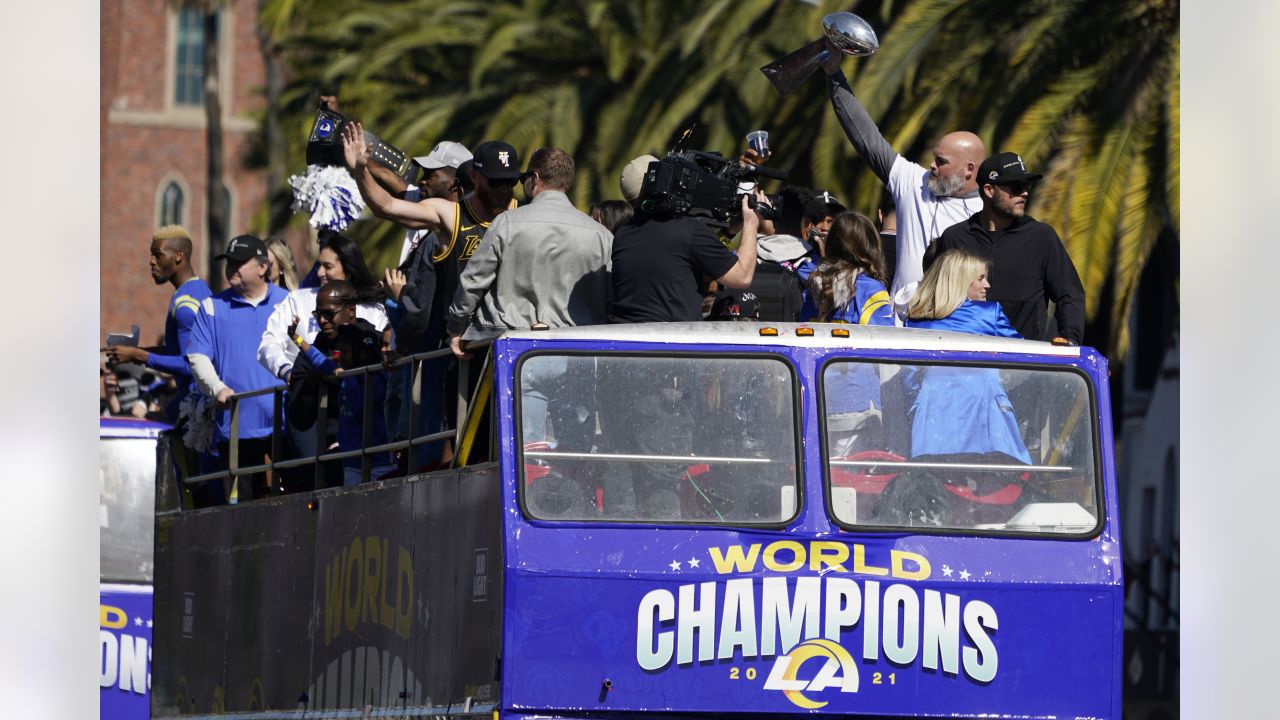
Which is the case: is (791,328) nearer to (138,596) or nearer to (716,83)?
(138,596)

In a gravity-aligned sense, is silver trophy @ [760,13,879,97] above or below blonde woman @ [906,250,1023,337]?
above

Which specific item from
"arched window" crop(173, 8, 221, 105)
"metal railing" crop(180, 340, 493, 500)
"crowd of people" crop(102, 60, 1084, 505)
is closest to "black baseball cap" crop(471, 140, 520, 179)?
"crowd of people" crop(102, 60, 1084, 505)

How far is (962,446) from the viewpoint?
32.0ft

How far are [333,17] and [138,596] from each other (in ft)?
58.2

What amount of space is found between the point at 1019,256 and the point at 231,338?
17.4ft

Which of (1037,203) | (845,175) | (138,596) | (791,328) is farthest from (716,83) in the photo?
(791,328)

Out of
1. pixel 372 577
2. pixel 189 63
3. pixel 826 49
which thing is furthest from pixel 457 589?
pixel 189 63

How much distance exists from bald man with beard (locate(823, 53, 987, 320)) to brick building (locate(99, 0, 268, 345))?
4844cm

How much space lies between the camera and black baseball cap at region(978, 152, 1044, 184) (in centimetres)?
1075

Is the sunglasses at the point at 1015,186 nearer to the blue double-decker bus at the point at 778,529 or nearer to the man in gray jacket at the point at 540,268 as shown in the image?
the blue double-decker bus at the point at 778,529

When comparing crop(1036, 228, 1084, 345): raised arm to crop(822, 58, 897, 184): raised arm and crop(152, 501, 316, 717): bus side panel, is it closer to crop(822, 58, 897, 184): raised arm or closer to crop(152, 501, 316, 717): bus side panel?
crop(822, 58, 897, 184): raised arm

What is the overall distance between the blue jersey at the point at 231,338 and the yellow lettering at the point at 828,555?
5402 millimetres

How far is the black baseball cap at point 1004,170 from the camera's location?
10.8 meters

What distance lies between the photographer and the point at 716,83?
23656mm
